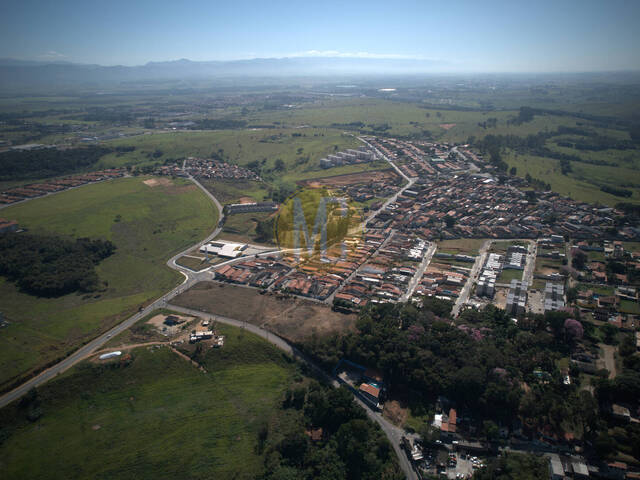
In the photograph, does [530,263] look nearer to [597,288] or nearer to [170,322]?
[597,288]

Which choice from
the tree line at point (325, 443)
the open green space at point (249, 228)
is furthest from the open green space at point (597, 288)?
the open green space at point (249, 228)

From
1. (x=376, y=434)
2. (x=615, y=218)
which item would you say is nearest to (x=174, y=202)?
(x=376, y=434)

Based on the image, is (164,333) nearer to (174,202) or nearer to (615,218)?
(174,202)

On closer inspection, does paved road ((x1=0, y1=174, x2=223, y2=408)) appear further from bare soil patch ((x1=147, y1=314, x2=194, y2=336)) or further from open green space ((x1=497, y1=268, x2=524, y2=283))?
open green space ((x1=497, y1=268, x2=524, y2=283))


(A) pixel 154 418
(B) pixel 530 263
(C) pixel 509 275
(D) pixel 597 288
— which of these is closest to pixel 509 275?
Result: (C) pixel 509 275

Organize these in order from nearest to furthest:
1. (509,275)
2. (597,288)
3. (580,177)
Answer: (597,288), (509,275), (580,177)
